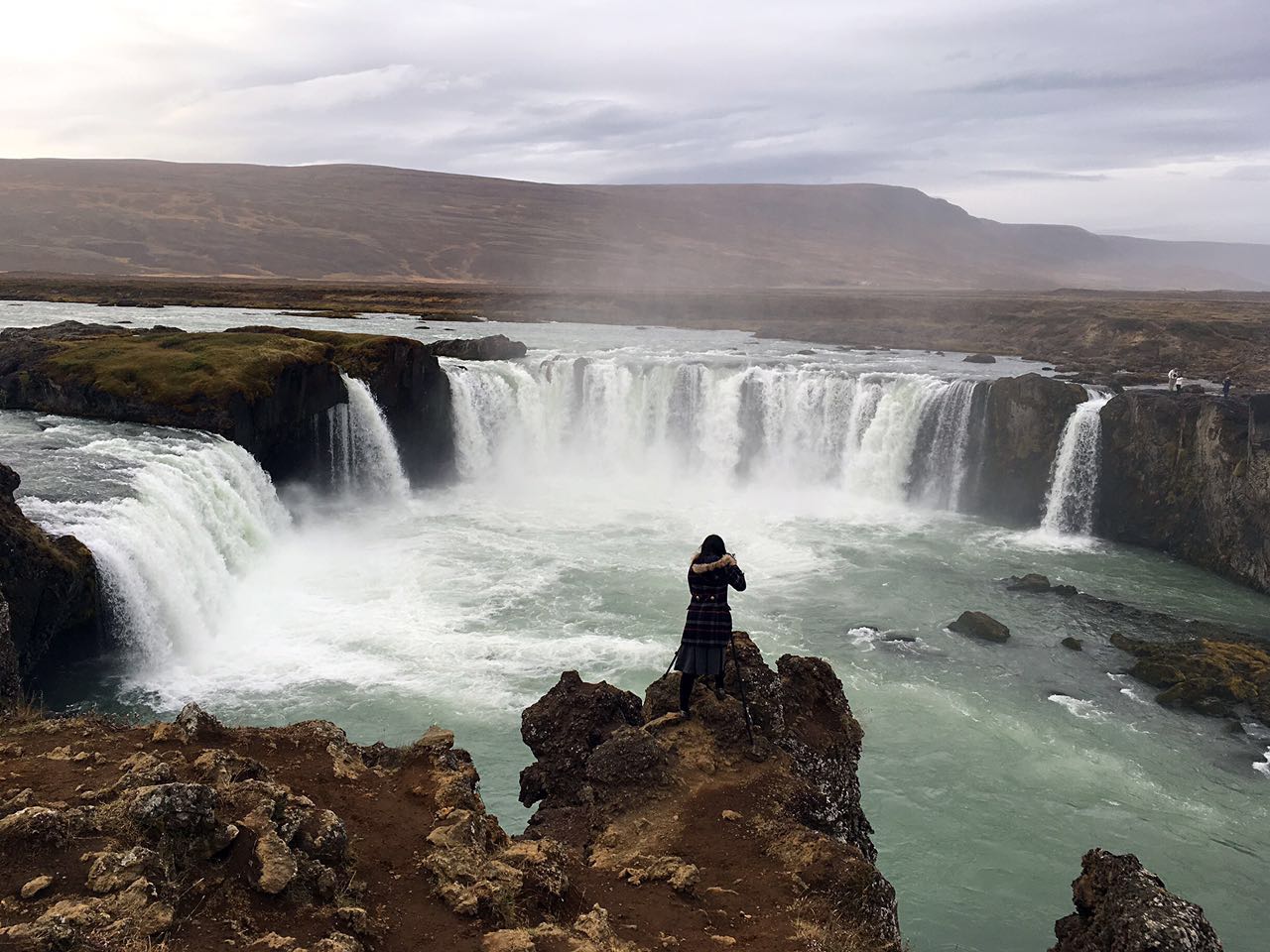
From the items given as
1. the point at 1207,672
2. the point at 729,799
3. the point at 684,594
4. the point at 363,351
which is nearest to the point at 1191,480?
the point at 1207,672

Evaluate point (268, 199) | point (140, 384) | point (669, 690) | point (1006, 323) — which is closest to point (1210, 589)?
point (669, 690)

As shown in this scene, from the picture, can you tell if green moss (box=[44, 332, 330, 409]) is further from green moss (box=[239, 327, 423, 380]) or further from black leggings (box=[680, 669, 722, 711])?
black leggings (box=[680, 669, 722, 711])

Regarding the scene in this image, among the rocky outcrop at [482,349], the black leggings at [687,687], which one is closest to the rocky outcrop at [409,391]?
the rocky outcrop at [482,349]

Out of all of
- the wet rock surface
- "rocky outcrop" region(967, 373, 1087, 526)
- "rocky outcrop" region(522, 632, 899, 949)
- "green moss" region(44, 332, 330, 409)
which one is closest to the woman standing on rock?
"rocky outcrop" region(522, 632, 899, 949)

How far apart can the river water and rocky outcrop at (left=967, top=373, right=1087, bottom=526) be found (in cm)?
71

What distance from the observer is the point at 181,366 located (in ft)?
98.2

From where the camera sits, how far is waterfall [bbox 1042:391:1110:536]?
105 ft

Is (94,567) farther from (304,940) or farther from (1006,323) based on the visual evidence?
(1006,323)

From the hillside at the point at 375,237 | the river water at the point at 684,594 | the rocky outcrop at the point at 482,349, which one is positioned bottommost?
the river water at the point at 684,594

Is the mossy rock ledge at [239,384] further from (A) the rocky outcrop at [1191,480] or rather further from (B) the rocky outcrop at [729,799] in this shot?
(A) the rocky outcrop at [1191,480]

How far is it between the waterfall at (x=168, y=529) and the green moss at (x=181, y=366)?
2514 millimetres

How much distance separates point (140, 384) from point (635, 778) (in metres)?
26.1

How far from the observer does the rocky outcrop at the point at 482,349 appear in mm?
44106

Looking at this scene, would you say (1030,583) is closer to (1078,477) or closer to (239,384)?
(1078,477)
